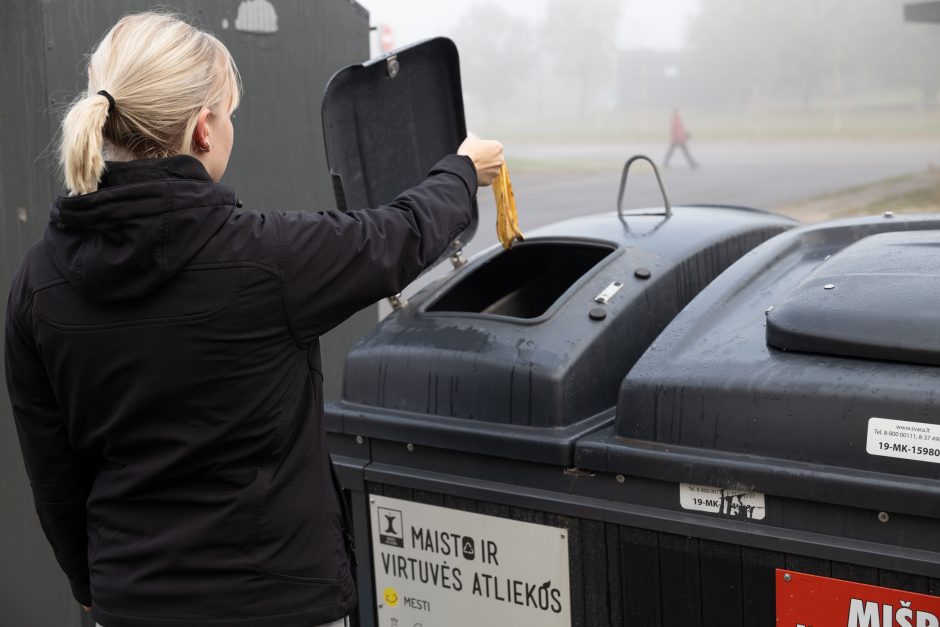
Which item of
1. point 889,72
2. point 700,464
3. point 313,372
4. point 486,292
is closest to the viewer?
point 313,372

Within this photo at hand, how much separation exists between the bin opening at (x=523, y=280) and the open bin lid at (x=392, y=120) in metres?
0.16

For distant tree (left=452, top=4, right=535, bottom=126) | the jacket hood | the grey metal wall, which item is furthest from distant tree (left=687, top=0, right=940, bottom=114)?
the jacket hood

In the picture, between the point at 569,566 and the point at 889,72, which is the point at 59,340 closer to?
the point at 569,566

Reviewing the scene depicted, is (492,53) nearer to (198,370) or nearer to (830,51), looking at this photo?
(830,51)

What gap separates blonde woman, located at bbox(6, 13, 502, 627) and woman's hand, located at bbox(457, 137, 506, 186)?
0.17 meters

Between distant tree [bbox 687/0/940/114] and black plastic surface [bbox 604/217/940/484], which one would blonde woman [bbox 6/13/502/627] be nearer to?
black plastic surface [bbox 604/217/940/484]

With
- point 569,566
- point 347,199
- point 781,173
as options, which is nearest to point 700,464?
point 569,566

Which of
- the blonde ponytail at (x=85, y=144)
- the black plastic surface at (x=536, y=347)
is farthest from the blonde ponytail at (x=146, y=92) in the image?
the black plastic surface at (x=536, y=347)

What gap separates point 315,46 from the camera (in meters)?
3.23

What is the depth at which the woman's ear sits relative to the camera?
143cm

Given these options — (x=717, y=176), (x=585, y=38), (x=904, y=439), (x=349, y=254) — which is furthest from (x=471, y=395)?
(x=585, y=38)

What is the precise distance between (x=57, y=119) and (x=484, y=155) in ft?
4.10

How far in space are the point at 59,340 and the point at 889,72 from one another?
2004 inches

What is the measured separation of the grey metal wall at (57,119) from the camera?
2.46 m
